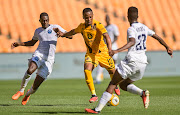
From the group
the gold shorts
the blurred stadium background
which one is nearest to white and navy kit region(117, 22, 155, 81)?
the gold shorts

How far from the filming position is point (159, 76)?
1942cm

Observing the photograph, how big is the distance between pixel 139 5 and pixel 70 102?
56.9 feet

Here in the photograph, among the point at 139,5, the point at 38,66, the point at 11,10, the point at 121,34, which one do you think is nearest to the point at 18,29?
the point at 11,10

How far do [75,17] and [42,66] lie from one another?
48.7 ft

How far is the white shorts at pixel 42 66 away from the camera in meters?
9.02

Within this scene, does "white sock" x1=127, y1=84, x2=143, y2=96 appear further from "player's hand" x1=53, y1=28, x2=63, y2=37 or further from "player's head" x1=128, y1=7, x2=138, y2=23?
"player's hand" x1=53, y1=28, x2=63, y2=37

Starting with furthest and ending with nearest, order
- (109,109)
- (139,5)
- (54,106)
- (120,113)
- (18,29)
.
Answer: (139,5)
(18,29)
(54,106)
(109,109)
(120,113)

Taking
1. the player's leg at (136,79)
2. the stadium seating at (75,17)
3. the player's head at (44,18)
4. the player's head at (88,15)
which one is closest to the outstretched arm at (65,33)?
the player's head at (88,15)

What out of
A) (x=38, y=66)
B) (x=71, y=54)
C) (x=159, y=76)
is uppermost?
(x=38, y=66)

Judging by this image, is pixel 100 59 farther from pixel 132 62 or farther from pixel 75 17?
pixel 75 17

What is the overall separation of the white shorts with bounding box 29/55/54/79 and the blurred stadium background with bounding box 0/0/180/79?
31.5ft

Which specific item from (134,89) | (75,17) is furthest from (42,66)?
(75,17)

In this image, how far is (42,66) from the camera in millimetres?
9180

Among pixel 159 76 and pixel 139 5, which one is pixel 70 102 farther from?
pixel 139 5
